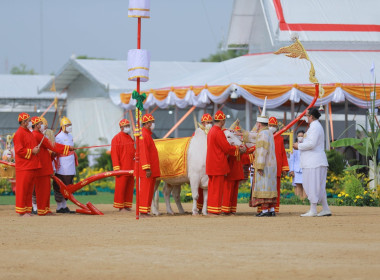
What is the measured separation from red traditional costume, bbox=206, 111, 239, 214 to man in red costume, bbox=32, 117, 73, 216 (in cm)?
262

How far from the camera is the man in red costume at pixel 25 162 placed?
50.8ft

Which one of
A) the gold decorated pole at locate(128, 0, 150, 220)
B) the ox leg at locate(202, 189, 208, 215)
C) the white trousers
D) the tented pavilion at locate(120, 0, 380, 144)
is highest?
the tented pavilion at locate(120, 0, 380, 144)

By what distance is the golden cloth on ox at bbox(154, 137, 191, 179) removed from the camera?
50.9ft

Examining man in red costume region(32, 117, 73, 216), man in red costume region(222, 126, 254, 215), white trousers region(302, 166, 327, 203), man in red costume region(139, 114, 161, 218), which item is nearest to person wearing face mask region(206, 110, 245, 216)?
man in red costume region(222, 126, 254, 215)

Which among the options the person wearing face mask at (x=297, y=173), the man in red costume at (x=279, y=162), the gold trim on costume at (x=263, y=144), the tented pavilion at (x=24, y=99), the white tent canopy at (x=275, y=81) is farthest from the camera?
the tented pavilion at (x=24, y=99)

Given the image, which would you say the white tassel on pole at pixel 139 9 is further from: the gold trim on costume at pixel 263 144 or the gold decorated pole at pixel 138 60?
the gold trim on costume at pixel 263 144

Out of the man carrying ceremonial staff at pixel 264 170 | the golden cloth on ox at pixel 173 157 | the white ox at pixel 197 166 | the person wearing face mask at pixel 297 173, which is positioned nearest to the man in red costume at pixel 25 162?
the golden cloth on ox at pixel 173 157

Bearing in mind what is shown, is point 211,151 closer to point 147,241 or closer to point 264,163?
point 264,163

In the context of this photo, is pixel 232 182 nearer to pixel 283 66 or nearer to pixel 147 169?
pixel 147 169

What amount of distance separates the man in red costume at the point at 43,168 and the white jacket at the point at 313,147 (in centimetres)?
421

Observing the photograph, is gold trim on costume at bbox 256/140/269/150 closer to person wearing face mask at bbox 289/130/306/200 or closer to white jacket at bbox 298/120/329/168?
white jacket at bbox 298/120/329/168

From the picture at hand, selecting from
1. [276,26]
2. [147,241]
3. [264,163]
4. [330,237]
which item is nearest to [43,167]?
[264,163]

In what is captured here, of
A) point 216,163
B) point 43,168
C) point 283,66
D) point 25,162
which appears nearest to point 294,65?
point 283,66

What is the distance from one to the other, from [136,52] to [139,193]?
97.3 inches
